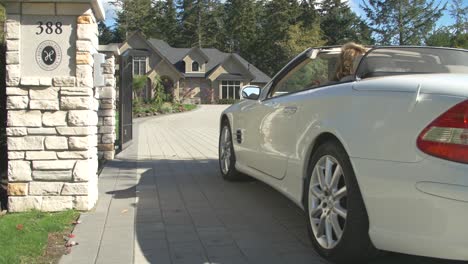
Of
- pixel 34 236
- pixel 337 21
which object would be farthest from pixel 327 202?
pixel 337 21

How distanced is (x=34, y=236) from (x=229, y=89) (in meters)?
53.3

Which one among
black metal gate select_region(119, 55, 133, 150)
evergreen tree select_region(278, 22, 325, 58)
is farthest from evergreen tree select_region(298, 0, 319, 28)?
black metal gate select_region(119, 55, 133, 150)

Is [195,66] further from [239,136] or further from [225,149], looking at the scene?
[239,136]

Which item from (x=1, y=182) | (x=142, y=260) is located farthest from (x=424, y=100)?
(x=1, y=182)

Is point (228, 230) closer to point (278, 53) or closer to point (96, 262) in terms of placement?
point (96, 262)

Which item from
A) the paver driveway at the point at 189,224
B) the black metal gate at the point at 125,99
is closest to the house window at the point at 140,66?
the black metal gate at the point at 125,99

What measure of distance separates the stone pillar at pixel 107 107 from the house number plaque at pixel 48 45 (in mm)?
3761

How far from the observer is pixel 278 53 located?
6862 centimetres

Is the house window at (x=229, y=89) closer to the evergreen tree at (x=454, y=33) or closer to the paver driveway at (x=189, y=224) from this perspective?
the evergreen tree at (x=454, y=33)

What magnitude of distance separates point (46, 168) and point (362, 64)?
11.0ft

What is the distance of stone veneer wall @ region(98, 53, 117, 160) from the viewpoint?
30.1 feet

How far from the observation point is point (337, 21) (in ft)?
248

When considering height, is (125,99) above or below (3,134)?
above

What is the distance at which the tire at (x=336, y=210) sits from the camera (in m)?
3.25
